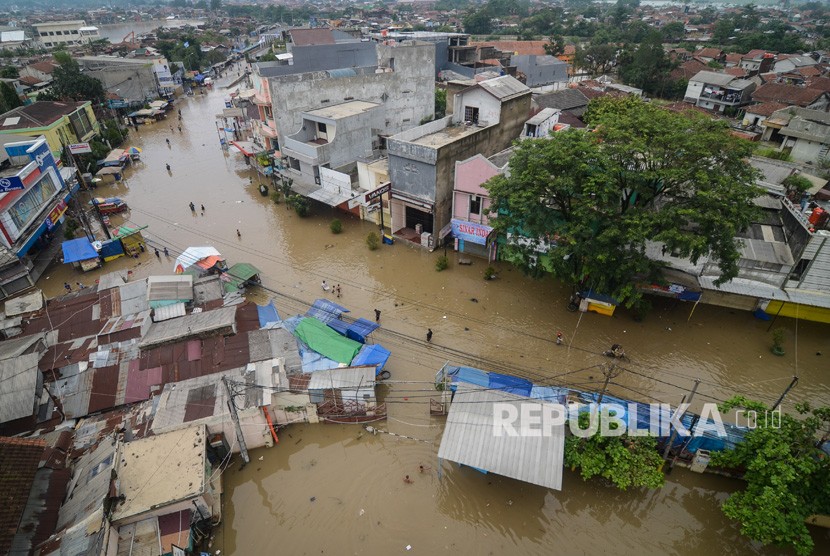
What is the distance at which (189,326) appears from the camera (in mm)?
17844

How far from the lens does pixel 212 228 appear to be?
30.8 meters

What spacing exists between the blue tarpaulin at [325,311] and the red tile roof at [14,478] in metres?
10.4

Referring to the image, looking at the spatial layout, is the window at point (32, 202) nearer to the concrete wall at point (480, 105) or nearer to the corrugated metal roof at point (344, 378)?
the corrugated metal roof at point (344, 378)

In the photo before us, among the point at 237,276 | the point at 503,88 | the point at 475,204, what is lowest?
the point at 237,276

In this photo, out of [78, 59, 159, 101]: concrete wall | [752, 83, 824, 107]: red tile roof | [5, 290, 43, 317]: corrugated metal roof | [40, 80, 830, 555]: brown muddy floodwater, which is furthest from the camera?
[78, 59, 159, 101]: concrete wall

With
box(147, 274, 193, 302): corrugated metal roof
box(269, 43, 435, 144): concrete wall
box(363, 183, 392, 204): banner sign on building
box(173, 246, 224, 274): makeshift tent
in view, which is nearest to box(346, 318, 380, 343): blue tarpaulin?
box(147, 274, 193, 302): corrugated metal roof

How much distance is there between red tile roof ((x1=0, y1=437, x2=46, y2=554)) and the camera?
1036cm

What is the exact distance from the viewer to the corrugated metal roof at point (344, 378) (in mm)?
15688

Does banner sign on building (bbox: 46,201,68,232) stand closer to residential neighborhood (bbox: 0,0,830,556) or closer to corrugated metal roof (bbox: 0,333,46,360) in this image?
residential neighborhood (bbox: 0,0,830,556)

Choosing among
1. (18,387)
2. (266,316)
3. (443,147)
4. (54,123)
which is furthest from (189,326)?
(54,123)

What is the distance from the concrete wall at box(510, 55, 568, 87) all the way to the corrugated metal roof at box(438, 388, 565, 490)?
198ft

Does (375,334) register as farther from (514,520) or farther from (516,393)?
(514,520)

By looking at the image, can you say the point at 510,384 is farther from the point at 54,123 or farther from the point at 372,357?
the point at 54,123

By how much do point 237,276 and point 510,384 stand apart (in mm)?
15971
